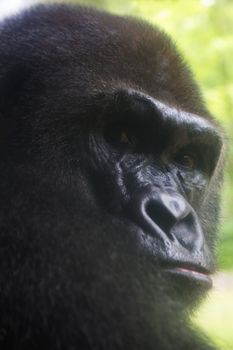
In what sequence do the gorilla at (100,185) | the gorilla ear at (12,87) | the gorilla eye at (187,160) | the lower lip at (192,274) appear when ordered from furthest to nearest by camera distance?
the gorilla eye at (187,160), the gorilla ear at (12,87), the lower lip at (192,274), the gorilla at (100,185)

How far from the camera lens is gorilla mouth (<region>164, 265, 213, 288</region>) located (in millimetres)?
2617

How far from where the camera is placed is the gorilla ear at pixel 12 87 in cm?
288

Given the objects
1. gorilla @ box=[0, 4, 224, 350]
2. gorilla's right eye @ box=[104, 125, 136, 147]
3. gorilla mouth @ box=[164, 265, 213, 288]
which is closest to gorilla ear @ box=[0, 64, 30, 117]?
gorilla @ box=[0, 4, 224, 350]

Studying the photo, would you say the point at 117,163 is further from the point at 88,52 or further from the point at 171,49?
the point at 171,49

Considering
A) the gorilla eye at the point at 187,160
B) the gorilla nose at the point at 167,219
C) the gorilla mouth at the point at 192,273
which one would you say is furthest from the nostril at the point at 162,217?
the gorilla eye at the point at 187,160

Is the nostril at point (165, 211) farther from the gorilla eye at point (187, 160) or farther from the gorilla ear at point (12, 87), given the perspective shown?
the gorilla ear at point (12, 87)

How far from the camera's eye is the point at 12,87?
292cm

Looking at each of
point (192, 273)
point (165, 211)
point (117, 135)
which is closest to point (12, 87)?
point (117, 135)

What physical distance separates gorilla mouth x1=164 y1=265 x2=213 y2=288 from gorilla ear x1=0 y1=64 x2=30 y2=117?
829 millimetres

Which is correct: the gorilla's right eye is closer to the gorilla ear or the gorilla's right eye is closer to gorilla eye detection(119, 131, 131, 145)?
gorilla eye detection(119, 131, 131, 145)

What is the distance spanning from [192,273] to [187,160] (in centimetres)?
65

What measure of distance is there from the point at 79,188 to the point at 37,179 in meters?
0.15

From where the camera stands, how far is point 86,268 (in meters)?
2.48

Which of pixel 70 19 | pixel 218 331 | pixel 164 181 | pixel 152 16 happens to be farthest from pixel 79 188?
pixel 152 16
